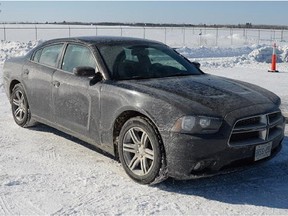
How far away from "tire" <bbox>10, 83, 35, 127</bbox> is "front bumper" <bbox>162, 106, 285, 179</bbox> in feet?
10.4

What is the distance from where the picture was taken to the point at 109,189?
429 centimetres

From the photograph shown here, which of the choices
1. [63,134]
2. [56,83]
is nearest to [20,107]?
[63,134]

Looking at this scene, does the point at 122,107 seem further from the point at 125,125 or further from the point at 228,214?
the point at 228,214

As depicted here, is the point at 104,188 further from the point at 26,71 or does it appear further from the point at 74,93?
the point at 26,71

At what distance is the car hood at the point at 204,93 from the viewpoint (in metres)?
4.17

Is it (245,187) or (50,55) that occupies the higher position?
(50,55)

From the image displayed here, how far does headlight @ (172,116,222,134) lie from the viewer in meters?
3.99

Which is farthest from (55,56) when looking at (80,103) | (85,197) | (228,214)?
(228,214)

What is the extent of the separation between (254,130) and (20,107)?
13.0 feet

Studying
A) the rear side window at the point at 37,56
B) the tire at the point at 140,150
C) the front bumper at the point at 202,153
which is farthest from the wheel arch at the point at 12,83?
the front bumper at the point at 202,153

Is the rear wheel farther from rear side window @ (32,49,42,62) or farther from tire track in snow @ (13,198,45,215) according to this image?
tire track in snow @ (13,198,45,215)

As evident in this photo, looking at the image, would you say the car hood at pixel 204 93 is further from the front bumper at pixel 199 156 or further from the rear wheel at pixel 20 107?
the rear wheel at pixel 20 107

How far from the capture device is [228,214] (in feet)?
12.3

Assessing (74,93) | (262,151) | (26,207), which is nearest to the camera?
(26,207)
